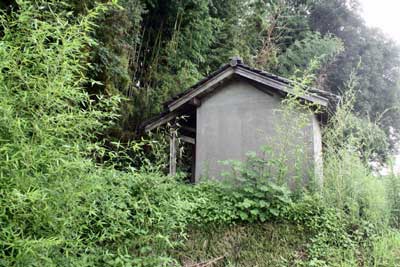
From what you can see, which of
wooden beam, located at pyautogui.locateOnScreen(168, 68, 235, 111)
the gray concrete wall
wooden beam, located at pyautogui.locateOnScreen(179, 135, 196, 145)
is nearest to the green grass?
the gray concrete wall

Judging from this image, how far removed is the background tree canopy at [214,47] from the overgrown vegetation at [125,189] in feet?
0.20

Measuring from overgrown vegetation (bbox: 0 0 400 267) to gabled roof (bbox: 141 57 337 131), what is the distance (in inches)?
23.4

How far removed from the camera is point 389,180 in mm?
5270

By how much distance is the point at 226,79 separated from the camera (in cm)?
685

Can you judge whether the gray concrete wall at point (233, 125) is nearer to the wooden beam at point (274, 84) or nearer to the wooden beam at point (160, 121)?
the wooden beam at point (274, 84)

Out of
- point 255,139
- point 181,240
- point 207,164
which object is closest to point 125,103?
point 207,164

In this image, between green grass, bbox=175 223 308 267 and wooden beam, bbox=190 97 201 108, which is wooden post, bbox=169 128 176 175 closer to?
wooden beam, bbox=190 97 201 108

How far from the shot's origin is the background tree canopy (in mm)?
6199

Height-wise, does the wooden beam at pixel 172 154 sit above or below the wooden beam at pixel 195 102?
below

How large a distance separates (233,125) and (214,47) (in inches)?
175

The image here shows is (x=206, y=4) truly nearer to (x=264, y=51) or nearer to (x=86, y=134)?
(x=264, y=51)

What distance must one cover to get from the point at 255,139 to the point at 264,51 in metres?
5.65

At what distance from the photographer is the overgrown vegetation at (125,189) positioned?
236 centimetres

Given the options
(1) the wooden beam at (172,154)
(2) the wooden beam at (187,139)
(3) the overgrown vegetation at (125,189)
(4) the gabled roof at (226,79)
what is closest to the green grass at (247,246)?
(3) the overgrown vegetation at (125,189)
